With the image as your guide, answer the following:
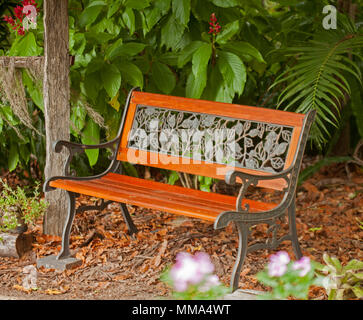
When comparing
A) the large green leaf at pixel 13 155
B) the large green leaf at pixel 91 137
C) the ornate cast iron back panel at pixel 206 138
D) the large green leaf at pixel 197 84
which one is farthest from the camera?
the large green leaf at pixel 13 155

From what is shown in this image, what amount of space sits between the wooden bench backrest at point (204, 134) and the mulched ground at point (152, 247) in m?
0.56

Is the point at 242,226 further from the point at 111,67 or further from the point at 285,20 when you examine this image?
the point at 285,20

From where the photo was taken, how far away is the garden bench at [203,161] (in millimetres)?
3244

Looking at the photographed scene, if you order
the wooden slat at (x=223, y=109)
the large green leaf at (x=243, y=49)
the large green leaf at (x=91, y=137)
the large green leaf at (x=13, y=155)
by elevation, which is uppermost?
the large green leaf at (x=243, y=49)

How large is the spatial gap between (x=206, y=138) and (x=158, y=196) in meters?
0.51

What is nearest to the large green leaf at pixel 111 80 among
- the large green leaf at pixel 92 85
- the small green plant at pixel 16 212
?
the large green leaf at pixel 92 85

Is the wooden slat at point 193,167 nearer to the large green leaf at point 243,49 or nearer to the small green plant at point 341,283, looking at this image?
the small green plant at point 341,283

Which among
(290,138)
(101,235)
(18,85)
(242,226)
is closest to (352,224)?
(290,138)

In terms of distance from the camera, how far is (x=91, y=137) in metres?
4.49

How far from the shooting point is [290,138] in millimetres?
3467

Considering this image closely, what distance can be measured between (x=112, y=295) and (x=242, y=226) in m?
0.85
